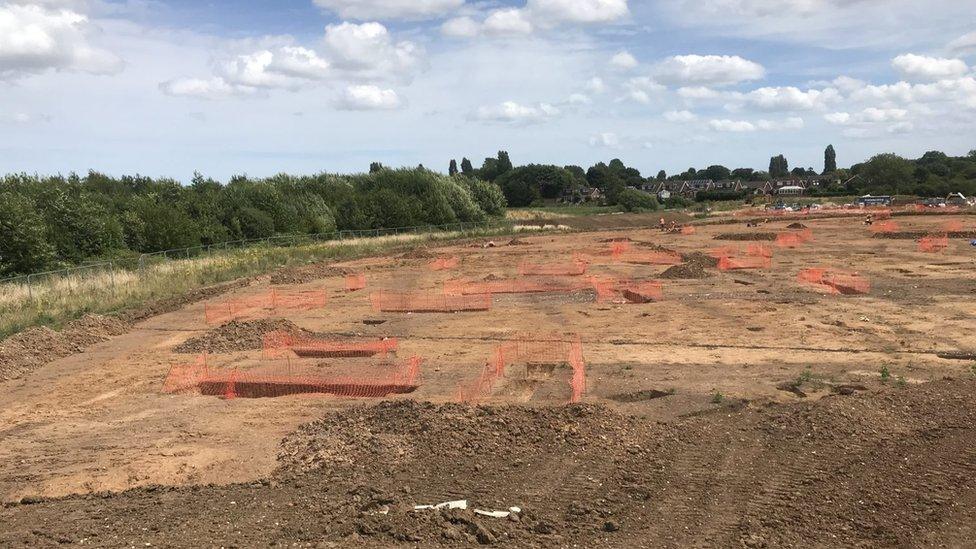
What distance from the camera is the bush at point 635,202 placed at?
97.5 m

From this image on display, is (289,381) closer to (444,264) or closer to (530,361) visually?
(530,361)

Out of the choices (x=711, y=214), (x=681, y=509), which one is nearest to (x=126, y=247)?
(x=681, y=509)

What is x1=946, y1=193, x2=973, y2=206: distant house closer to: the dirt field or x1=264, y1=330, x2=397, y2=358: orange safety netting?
the dirt field

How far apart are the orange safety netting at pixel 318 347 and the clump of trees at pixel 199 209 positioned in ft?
61.2

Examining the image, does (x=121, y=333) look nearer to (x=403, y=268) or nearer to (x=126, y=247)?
(x=403, y=268)

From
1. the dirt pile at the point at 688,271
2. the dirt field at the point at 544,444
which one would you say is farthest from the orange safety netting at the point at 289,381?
the dirt pile at the point at 688,271

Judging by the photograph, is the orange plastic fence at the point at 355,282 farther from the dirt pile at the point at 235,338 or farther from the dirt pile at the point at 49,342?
the dirt pile at the point at 235,338

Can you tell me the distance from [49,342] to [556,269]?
70.0 ft

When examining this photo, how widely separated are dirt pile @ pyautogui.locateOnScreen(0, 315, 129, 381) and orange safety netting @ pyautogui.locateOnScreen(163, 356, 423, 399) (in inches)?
155

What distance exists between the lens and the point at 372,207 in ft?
210

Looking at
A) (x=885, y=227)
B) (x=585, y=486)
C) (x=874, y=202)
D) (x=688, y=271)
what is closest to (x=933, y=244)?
(x=885, y=227)

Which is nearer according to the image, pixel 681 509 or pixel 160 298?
pixel 681 509

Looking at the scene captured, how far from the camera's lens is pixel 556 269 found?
113ft

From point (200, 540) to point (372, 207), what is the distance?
57414 millimetres
